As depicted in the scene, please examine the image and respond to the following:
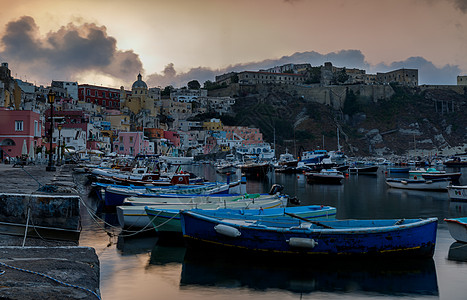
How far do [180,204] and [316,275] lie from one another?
266 inches

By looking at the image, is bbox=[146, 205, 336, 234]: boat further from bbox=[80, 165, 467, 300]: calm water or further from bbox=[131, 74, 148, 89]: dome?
bbox=[131, 74, 148, 89]: dome

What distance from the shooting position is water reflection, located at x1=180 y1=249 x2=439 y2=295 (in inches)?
404

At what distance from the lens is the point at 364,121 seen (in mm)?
123250

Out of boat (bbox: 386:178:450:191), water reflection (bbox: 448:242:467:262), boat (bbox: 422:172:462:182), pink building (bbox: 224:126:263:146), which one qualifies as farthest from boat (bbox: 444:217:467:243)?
pink building (bbox: 224:126:263:146)

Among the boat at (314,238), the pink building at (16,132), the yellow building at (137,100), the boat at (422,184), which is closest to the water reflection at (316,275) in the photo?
the boat at (314,238)

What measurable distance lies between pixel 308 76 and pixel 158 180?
122 metres

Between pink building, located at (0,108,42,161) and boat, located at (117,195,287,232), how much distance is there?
25.0m

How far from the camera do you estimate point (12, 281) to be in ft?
18.1

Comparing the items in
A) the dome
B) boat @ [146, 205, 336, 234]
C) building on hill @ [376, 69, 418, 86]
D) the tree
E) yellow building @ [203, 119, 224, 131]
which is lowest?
boat @ [146, 205, 336, 234]

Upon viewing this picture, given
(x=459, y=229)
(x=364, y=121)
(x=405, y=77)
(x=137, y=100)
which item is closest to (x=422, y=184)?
(x=459, y=229)

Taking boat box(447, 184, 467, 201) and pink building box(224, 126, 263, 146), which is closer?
boat box(447, 184, 467, 201)

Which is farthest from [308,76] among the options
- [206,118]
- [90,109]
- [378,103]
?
[90,109]

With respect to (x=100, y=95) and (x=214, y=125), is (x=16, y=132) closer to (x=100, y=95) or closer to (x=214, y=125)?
(x=100, y=95)

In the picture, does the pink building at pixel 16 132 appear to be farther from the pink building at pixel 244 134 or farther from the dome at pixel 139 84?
the pink building at pixel 244 134
